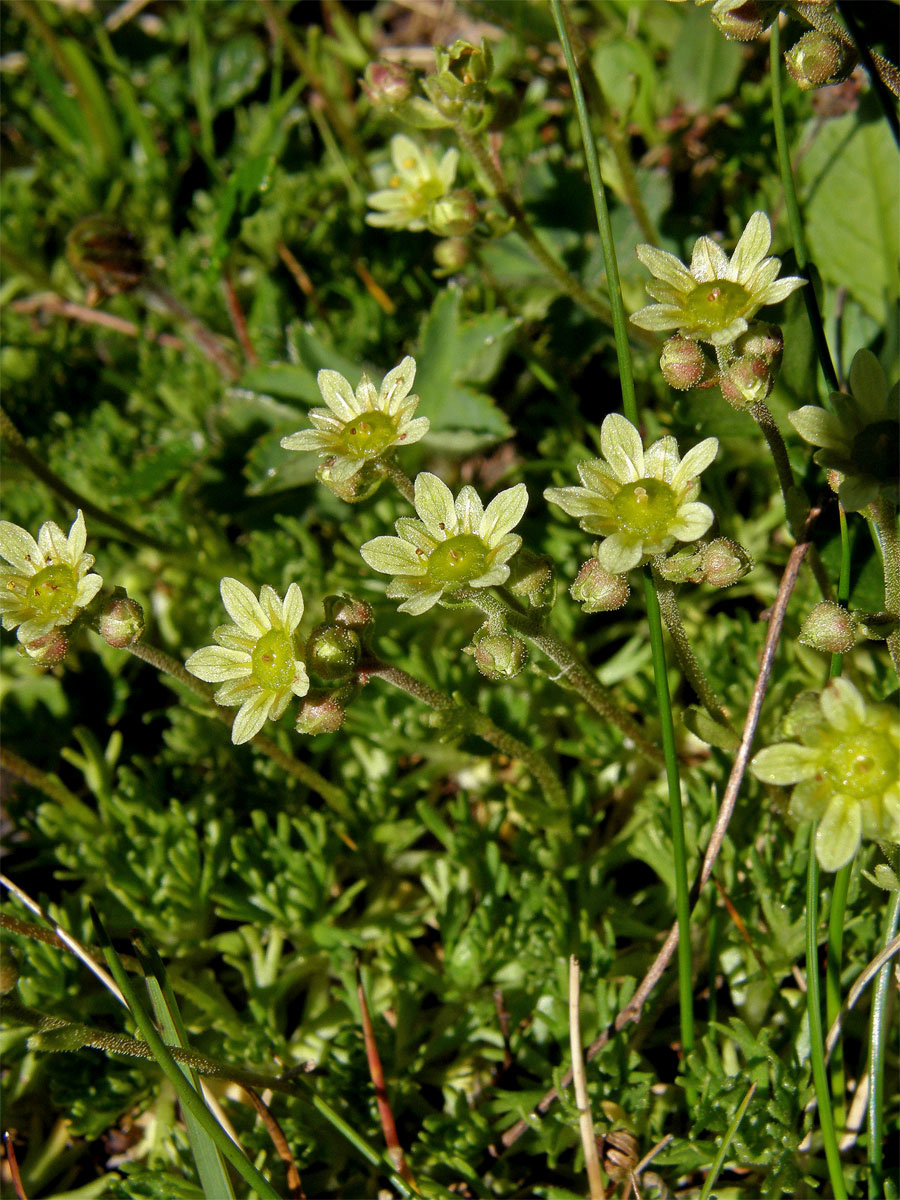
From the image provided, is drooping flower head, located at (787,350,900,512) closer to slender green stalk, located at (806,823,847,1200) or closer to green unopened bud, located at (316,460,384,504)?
slender green stalk, located at (806,823,847,1200)

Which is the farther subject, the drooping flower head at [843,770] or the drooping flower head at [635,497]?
the drooping flower head at [635,497]

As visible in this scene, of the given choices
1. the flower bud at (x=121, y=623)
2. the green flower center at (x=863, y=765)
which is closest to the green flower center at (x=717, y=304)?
the green flower center at (x=863, y=765)

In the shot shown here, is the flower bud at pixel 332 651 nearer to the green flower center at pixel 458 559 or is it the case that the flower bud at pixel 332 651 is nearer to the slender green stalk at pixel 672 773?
the green flower center at pixel 458 559

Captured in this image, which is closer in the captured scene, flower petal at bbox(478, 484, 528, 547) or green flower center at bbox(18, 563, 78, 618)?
flower petal at bbox(478, 484, 528, 547)

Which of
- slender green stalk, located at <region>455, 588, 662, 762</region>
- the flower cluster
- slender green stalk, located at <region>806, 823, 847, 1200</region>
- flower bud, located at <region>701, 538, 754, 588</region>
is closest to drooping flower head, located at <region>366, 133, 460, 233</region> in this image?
the flower cluster

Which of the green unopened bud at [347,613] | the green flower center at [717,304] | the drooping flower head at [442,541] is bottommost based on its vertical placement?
the green unopened bud at [347,613]

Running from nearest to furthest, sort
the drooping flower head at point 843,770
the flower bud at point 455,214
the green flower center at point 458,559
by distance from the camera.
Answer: the drooping flower head at point 843,770
the green flower center at point 458,559
the flower bud at point 455,214
